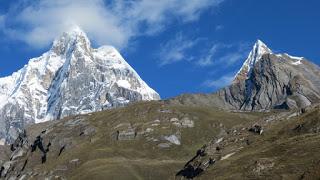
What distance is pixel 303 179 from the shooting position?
7613 inches

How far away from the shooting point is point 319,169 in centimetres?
19138

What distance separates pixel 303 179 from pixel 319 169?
17.7 ft
